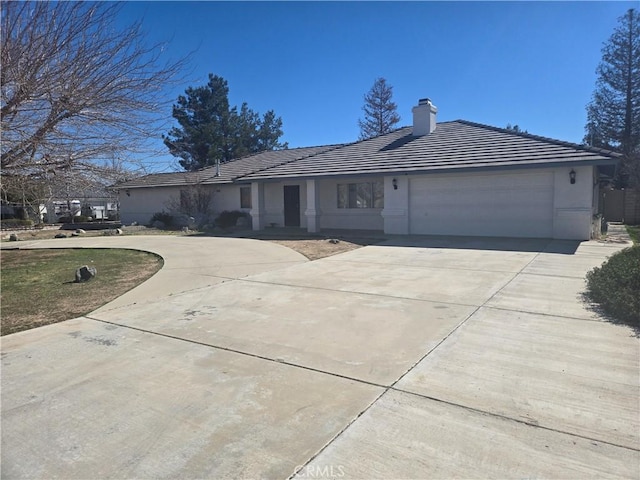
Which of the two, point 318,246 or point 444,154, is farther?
point 444,154

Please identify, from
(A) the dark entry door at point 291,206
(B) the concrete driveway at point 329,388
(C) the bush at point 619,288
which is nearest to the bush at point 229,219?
(A) the dark entry door at point 291,206

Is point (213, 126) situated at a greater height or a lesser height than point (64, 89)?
greater

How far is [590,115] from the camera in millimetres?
38188

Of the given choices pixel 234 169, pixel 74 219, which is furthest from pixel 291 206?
pixel 74 219

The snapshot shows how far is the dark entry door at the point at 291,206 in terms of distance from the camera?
2128 cm

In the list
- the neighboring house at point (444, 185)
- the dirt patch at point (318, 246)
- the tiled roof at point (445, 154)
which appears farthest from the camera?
the neighboring house at point (444, 185)

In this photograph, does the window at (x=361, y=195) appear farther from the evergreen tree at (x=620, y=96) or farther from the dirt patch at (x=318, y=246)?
the evergreen tree at (x=620, y=96)

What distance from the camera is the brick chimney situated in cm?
1909

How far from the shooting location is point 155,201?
92.1ft

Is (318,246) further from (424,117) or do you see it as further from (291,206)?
(424,117)

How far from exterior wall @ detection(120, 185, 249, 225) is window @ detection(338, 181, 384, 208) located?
6376 millimetres

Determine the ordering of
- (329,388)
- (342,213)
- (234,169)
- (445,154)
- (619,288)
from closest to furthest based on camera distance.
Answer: (329,388) → (619,288) → (445,154) → (342,213) → (234,169)

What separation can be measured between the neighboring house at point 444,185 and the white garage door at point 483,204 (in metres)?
0.03

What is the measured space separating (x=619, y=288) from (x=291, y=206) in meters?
16.8
